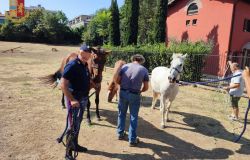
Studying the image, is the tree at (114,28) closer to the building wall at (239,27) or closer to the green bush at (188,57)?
the green bush at (188,57)

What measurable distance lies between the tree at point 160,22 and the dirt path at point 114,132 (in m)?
14.0

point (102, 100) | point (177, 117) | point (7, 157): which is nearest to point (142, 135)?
point (177, 117)

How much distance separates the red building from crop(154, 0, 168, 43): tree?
165cm

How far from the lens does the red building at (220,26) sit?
1925 centimetres

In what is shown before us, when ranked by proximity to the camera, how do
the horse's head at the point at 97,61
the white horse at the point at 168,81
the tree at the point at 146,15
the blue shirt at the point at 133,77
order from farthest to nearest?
the tree at the point at 146,15 < the horse's head at the point at 97,61 < the white horse at the point at 168,81 < the blue shirt at the point at 133,77

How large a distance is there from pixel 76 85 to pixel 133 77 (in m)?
1.35

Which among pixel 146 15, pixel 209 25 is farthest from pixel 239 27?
pixel 146 15

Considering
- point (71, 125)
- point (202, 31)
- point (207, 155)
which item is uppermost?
point (202, 31)

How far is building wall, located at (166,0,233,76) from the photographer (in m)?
19.3

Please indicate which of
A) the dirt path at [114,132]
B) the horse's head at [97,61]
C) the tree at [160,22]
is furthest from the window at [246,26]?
the horse's head at [97,61]

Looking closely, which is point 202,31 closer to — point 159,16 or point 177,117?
point 159,16

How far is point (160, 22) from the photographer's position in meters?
23.5

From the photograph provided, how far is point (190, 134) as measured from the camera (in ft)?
23.3

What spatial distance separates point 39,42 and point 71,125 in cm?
5301
